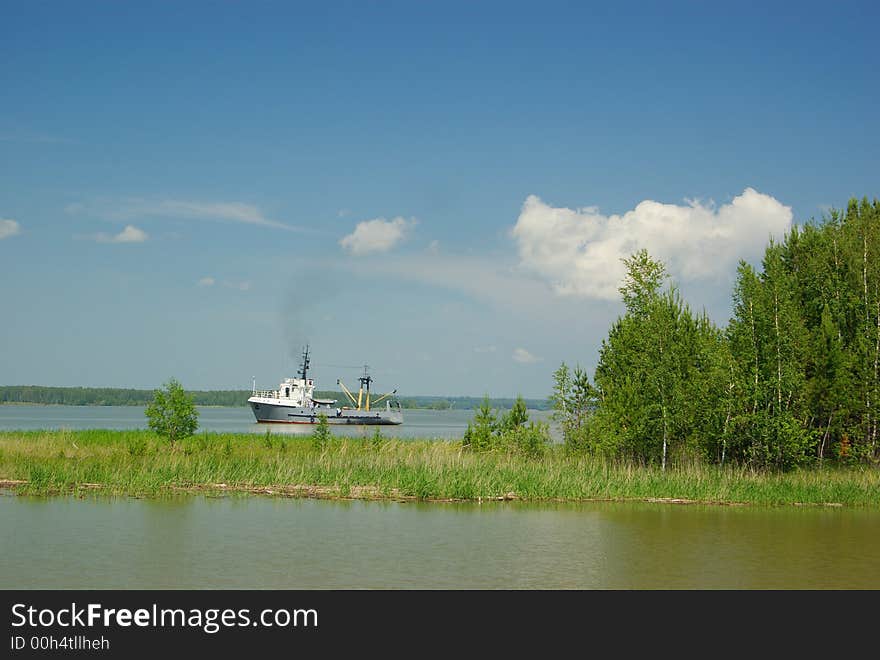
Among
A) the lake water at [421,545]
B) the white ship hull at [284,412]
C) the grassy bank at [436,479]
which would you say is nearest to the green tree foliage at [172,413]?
the grassy bank at [436,479]

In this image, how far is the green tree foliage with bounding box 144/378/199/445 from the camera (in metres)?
37.5

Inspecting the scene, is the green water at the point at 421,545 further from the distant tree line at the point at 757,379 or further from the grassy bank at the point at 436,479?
the distant tree line at the point at 757,379

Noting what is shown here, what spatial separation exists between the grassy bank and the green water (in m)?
1.21

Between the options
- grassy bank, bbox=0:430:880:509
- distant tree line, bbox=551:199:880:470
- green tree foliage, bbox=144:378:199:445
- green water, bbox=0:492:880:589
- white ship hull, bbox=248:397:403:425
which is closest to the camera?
green water, bbox=0:492:880:589

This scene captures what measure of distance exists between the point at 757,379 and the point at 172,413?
2440 cm

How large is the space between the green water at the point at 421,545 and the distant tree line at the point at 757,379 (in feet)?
20.1

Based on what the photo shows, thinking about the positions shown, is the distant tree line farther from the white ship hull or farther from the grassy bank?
the white ship hull

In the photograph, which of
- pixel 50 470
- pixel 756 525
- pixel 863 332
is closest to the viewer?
pixel 756 525

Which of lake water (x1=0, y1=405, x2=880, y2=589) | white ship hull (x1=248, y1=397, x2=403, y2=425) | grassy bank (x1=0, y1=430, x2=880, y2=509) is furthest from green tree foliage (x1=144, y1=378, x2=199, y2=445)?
white ship hull (x1=248, y1=397, x2=403, y2=425)
